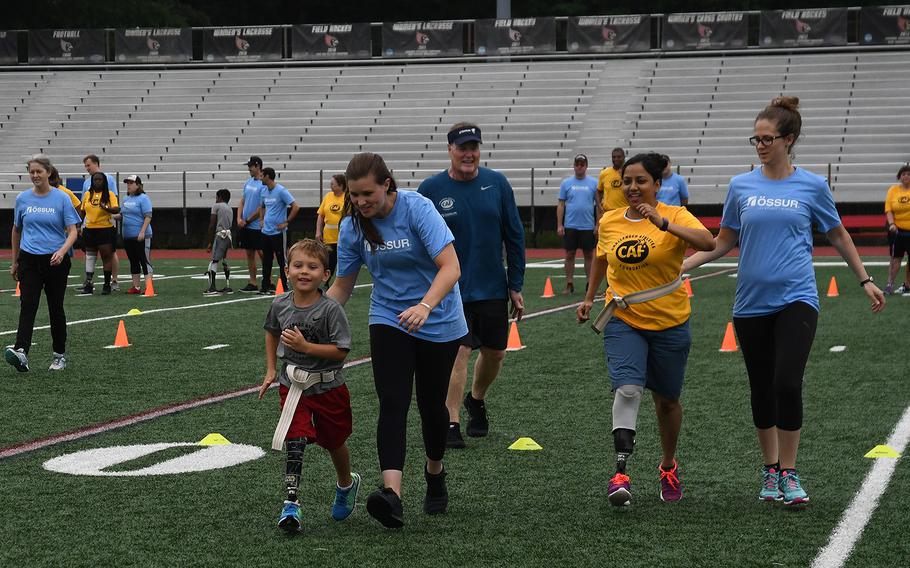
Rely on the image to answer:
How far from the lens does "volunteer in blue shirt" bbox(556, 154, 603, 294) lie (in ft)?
63.7

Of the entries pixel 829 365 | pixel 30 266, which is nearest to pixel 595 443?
pixel 829 365

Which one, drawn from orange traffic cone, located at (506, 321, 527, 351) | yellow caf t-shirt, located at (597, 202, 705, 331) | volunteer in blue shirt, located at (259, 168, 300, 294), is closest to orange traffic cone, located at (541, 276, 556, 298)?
volunteer in blue shirt, located at (259, 168, 300, 294)

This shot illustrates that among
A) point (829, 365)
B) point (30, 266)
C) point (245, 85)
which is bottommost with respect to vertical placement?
point (829, 365)

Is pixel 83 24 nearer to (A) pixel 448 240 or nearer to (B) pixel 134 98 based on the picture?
(B) pixel 134 98

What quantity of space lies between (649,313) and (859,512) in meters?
1.26

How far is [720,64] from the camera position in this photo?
40562 millimetres

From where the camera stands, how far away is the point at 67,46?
4378 centimetres

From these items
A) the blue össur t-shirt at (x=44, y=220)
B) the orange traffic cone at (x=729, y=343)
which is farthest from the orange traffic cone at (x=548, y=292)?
the blue össur t-shirt at (x=44, y=220)

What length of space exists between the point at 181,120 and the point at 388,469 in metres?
36.1

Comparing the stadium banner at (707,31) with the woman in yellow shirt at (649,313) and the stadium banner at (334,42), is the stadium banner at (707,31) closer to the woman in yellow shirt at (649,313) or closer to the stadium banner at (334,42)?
the stadium banner at (334,42)

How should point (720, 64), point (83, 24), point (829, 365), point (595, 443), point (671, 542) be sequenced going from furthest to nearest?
point (83, 24) < point (720, 64) < point (829, 365) < point (595, 443) < point (671, 542)

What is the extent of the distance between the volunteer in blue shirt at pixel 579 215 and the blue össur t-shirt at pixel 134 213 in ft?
20.1

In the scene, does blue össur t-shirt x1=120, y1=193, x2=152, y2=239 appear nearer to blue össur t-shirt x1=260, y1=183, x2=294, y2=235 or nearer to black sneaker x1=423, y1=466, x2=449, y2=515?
blue össur t-shirt x1=260, y1=183, x2=294, y2=235

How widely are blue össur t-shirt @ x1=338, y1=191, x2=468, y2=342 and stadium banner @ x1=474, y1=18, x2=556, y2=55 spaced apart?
35.0 metres
